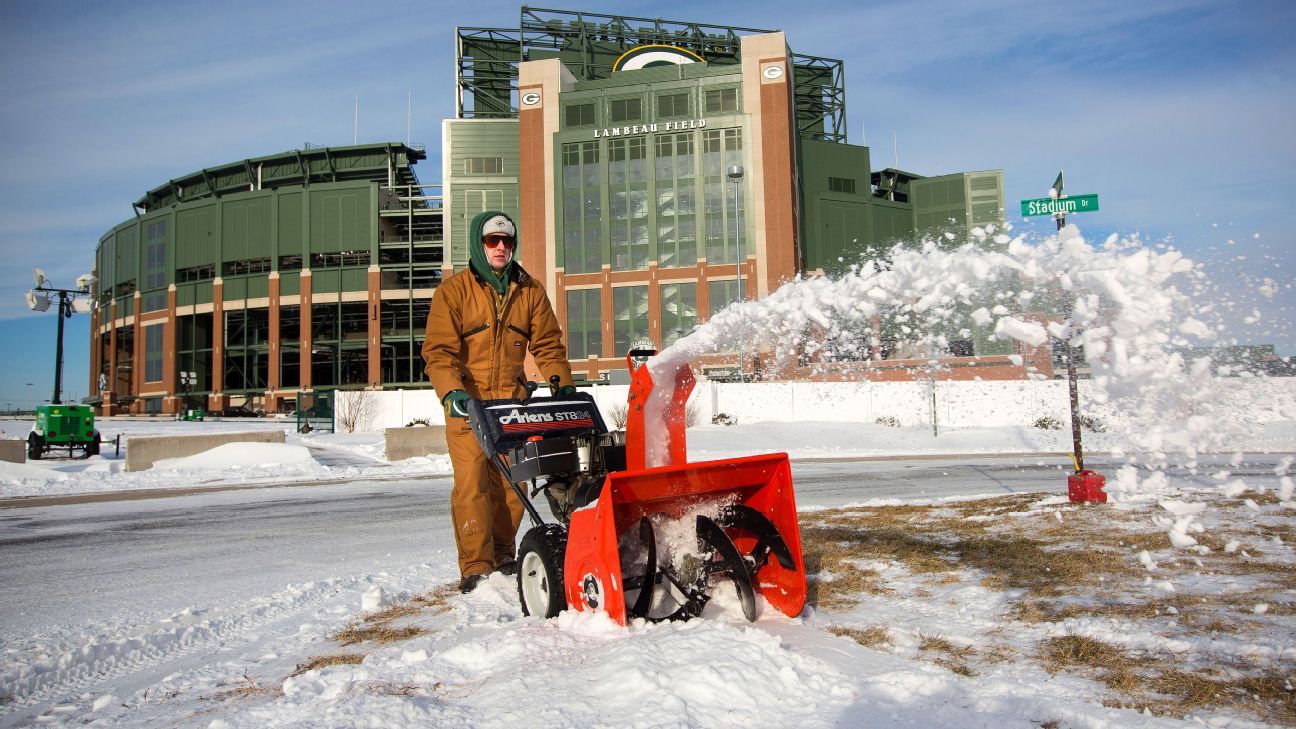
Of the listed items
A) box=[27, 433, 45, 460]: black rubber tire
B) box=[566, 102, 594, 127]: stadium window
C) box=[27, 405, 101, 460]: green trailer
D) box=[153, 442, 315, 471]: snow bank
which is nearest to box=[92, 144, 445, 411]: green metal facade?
box=[566, 102, 594, 127]: stadium window

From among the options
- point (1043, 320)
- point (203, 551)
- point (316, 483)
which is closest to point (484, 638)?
point (1043, 320)

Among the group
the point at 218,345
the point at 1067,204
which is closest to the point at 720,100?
the point at 218,345

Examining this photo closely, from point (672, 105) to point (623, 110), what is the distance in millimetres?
3367

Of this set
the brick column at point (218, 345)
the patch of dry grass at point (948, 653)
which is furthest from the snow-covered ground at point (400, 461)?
the brick column at point (218, 345)

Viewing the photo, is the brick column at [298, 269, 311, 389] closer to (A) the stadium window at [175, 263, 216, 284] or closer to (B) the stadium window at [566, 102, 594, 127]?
(A) the stadium window at [175, 263, 216, 284]

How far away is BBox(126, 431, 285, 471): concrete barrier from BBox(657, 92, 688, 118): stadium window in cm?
3784

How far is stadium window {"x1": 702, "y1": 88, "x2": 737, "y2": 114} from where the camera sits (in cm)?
5084

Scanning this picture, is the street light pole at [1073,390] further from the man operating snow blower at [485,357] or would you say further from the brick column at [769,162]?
the brick column at [769,162]

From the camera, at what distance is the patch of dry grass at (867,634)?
350 cm

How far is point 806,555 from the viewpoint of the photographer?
568cm

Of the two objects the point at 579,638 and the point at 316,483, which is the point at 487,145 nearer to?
the point at 316,483

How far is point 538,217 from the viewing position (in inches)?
2072

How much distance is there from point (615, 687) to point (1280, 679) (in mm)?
2444

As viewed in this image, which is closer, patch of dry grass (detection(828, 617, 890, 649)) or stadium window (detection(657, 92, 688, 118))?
patch of dry grass (detection(828, 617, 890, 649))
